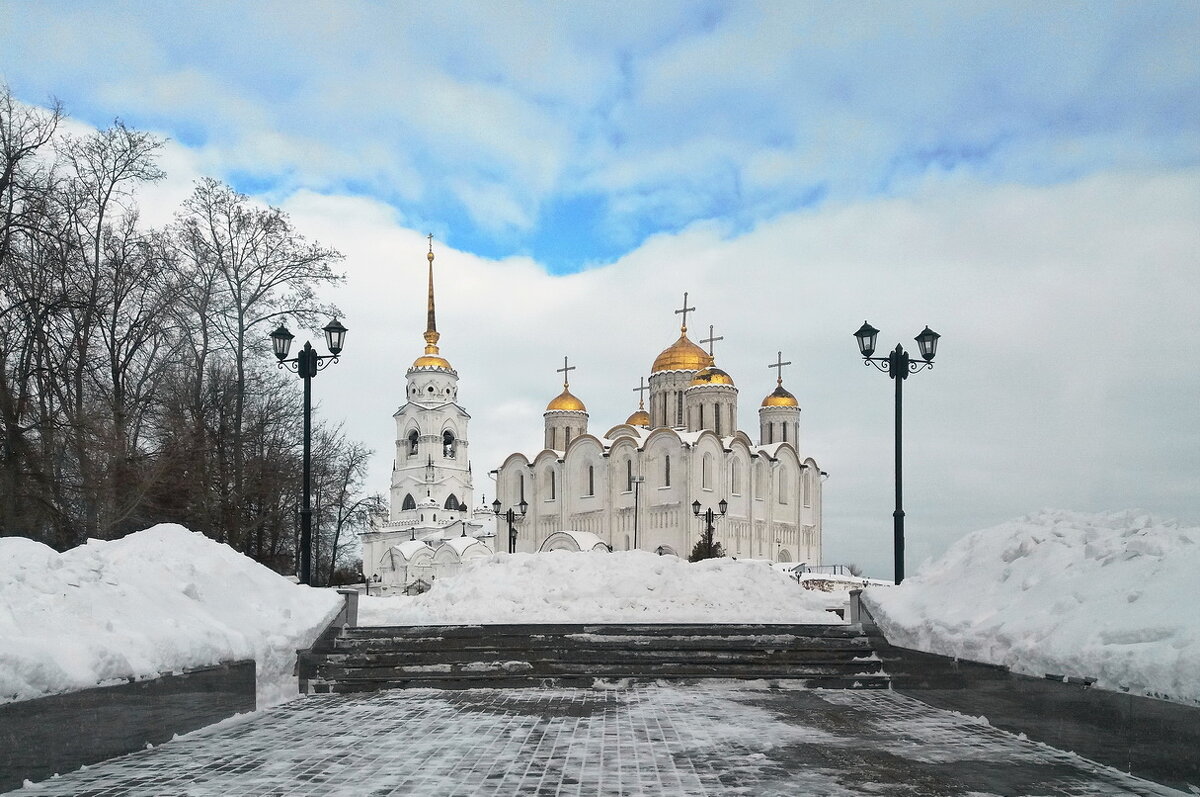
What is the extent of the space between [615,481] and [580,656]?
150 feet

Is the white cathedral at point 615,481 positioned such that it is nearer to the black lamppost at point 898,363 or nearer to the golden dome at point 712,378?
the golden dome at point 712,378

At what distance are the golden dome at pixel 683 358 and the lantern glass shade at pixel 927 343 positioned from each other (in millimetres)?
46096

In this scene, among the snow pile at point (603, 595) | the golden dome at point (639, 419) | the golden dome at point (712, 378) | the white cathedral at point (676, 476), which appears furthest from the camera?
the golden dome at point (639, 419)

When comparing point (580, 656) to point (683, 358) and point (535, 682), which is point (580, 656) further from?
point (683, 358)

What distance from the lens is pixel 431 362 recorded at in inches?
2670

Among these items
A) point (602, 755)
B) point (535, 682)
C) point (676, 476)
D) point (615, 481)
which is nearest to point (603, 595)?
point (535, 682)

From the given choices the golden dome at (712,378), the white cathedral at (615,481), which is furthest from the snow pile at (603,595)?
the golden dome at (712,378)

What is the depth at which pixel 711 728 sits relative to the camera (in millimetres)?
7848

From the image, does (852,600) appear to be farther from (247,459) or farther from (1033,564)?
(247,459)

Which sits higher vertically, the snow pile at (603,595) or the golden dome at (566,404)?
the golden dome at (566,404)

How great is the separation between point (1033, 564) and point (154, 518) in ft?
59.5

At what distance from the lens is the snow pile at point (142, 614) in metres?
6.22

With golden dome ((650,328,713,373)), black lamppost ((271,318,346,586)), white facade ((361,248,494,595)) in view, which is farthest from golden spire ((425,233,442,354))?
black lamppost ((271,318,346,586))

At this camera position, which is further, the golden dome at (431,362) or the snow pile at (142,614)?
the golden dome at (431,362)
